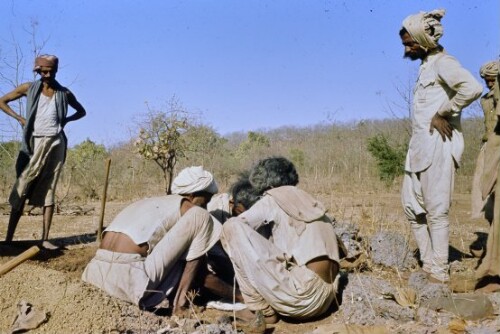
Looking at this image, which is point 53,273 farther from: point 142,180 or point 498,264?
point 142,180

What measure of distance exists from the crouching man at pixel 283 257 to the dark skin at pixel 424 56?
118 cm

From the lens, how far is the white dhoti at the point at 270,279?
3.42 meters

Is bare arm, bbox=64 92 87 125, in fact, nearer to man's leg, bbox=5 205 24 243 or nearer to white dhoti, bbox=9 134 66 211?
white dhoti, bbox=9 134 66 211

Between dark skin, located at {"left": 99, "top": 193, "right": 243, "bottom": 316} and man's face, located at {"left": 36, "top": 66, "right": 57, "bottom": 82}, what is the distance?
241cm

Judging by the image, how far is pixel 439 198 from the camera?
13.6ft

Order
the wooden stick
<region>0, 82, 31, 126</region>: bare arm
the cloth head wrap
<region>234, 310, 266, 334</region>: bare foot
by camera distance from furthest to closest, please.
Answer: <region>0, 82, 31, 126</region>: bare arm → the cloth head wrap → <region>234, 310, 266, 334</region>: bare foot → the wooden stick

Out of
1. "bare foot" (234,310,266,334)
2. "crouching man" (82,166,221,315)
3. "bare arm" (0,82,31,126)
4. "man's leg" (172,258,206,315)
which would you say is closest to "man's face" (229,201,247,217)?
"crouching man" (82,166,221,315)

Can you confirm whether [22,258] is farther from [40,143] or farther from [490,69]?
[490,69]

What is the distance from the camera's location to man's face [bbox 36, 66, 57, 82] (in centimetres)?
540

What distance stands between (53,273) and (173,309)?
0.83 meters

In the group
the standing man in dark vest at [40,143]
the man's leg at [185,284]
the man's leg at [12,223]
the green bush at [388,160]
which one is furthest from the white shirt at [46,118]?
the green bush at [388,160]

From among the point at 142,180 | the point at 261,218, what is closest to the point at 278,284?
the point at 261,218

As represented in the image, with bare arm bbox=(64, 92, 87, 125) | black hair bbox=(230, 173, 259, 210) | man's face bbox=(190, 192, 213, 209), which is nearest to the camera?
man's face bbox=(190, 192, 213, 209)

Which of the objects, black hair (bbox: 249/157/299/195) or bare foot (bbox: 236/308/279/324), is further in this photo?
black hair (bbox: 249/157/299/195)
